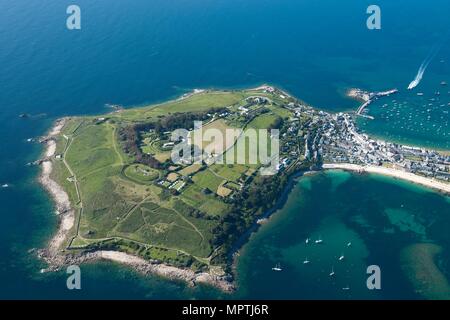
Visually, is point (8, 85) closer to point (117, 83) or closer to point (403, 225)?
point (117, 83)

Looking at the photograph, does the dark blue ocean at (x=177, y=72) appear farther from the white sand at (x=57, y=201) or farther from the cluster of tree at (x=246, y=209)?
the cluster of tree at (x=246, y=209)

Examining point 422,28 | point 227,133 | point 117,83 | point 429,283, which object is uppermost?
point 422,28

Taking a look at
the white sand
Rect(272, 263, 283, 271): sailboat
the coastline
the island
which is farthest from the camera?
the white sand

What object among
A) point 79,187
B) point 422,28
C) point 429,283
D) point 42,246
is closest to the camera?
point 429,283

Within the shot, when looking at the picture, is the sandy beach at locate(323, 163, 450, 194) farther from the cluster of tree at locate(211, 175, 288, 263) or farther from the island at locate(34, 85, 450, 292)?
the cluster of tree at locate(211, 175, 288, 263)

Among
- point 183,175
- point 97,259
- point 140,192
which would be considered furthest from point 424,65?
point 97,259

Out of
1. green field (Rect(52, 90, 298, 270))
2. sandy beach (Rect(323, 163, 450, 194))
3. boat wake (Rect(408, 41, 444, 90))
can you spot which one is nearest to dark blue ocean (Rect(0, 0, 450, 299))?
boat wake (Rect(408, 41, 444, 90))

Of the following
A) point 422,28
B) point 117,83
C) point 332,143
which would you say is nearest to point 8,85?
point 117,83
